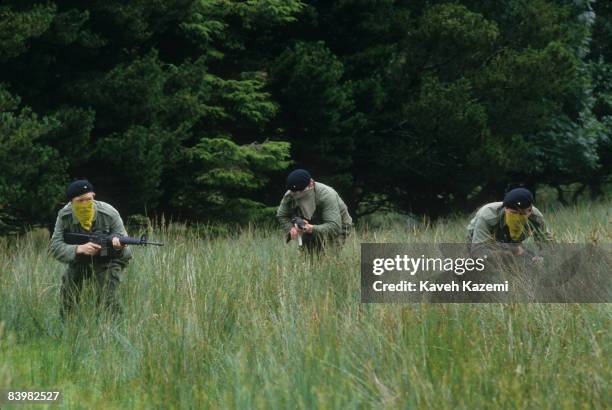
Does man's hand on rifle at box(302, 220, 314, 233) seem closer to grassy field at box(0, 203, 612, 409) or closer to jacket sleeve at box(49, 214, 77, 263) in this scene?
grassy field at box(0, 203, 612, 409)

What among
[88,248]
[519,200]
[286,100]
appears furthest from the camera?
[286,100]

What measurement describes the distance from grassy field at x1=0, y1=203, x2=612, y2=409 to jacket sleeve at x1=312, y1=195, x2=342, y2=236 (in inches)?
43.5

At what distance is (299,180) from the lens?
994 cm

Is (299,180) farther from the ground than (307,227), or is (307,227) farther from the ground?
(299,180)

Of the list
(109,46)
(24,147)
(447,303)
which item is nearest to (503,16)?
(109,46)

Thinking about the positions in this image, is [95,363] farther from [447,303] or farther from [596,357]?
[596,357]

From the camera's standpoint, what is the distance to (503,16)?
23.7 m

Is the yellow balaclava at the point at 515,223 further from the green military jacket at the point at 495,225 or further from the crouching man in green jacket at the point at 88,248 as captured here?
the crouching man in green jacket at the point at 88,248

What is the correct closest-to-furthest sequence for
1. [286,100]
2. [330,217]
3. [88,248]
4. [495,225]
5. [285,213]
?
[88,248]
[495,225]
[330,217]
[285,213]
[286,100]

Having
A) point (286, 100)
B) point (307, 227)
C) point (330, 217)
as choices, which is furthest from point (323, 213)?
point (286, 100)

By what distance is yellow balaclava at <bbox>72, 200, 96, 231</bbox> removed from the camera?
812 centimetres

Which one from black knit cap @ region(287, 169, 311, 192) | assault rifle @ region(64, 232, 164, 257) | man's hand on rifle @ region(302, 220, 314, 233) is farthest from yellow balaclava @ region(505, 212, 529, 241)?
assault rifle @ region(64, 232, 164, 257)

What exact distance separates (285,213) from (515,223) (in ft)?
9.13

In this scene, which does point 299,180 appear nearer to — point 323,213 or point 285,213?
point 323,213
